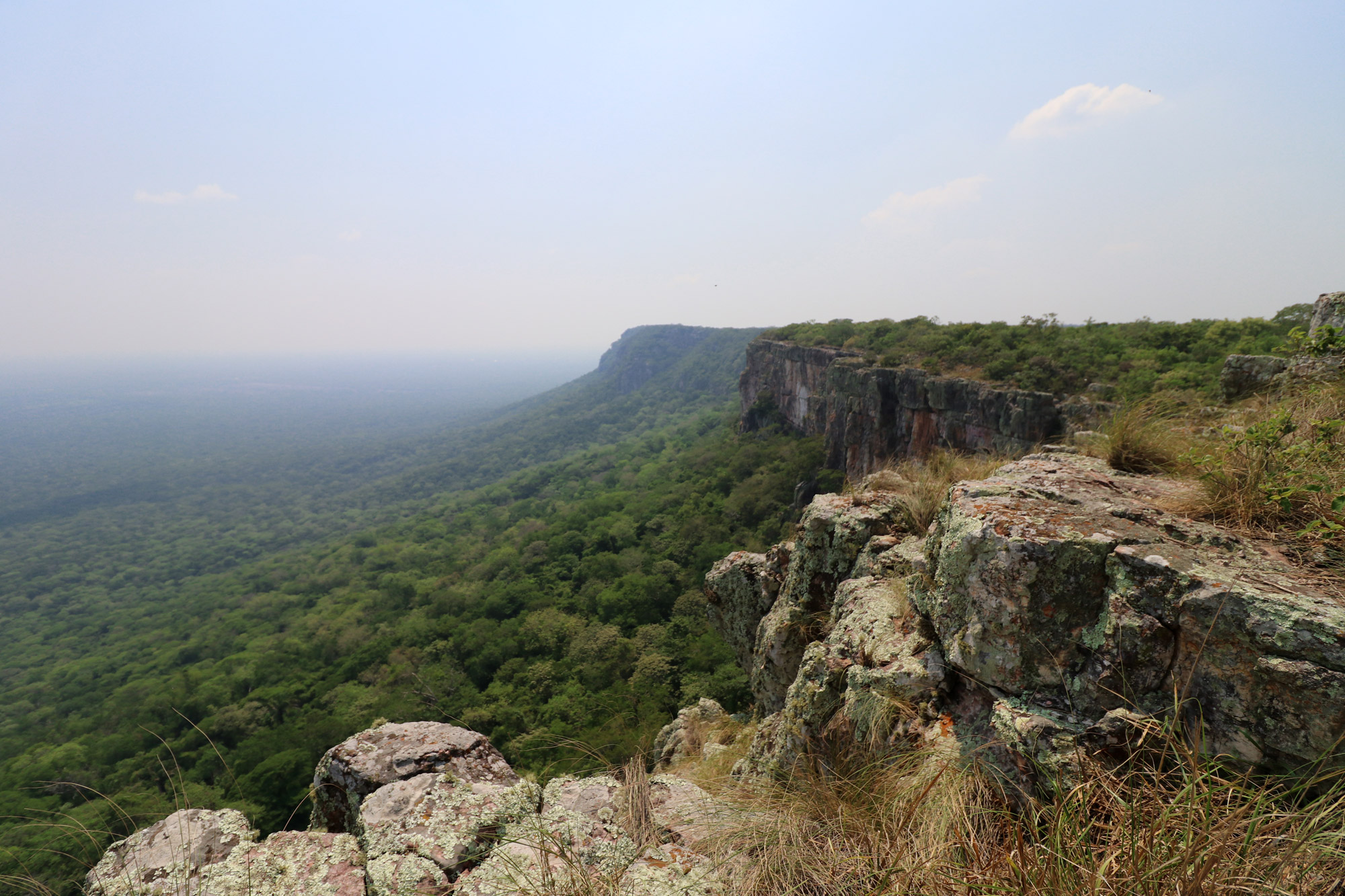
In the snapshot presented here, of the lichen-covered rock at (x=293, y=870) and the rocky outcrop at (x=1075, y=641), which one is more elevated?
the rocky outcrop at (x=1075, y=641)

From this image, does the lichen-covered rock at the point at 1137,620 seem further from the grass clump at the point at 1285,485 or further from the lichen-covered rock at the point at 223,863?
the lichen-covered rock at the point at 223,863

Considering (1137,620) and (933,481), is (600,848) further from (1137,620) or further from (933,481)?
(933,481)

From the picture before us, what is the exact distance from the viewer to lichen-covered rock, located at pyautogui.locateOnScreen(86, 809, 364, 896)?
9.26ft

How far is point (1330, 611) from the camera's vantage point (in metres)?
2.15

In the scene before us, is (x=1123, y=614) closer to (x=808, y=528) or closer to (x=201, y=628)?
(x=808, y=528)

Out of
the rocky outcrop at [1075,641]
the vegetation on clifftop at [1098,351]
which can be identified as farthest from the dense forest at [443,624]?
the rocky outcrop at [1075,641]

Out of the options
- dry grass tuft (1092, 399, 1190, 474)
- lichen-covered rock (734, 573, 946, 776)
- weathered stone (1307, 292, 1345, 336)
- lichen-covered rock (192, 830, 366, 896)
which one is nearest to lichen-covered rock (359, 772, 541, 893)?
lichen-covered rock (192, 830, 366, 896)

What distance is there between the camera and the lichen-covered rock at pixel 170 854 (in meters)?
2.85

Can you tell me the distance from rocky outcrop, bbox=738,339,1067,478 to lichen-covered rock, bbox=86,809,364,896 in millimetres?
12190

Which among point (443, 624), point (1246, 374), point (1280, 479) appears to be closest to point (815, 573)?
point (1280, 479)

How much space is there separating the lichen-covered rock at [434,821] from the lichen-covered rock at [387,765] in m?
0.19

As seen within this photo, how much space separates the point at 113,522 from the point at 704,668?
580 feet

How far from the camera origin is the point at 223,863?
2.95 metres

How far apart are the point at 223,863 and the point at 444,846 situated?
1.26 m
